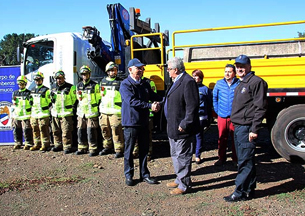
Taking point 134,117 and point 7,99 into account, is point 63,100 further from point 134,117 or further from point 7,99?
point 134,117

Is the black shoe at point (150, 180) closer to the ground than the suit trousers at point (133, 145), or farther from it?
closer to the ground

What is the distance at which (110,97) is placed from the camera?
6.57 metres

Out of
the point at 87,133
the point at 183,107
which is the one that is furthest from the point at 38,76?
the point at 183,107

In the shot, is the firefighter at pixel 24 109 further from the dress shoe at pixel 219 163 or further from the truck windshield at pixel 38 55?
the dress shoe at pixel 219 163

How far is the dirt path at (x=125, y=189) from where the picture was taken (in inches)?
156

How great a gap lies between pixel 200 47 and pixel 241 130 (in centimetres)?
281

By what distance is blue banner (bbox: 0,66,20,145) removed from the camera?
8.15 m

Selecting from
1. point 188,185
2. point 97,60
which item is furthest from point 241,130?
point 97,60

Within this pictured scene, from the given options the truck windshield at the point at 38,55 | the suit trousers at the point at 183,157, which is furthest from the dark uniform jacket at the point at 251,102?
the truck windshield at the point at 38,55

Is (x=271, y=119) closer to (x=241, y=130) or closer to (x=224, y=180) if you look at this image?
(x=224, y=180)

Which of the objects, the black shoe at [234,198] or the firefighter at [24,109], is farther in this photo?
the firefighter at [24,109]

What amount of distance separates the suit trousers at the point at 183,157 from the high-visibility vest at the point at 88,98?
2.96m

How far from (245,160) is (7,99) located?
21.7 feet

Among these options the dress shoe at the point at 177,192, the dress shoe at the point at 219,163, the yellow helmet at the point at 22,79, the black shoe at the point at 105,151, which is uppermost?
the yellow helmet at the point at 22,79
